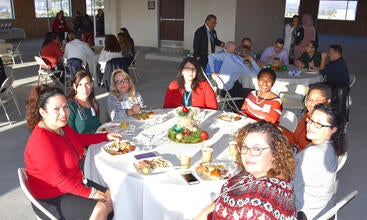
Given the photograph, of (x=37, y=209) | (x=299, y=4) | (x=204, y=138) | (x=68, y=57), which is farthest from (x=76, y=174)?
(x=299, y=4)

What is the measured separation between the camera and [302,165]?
2006 millimetres

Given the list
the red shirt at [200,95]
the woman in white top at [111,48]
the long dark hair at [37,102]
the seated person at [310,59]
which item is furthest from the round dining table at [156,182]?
the woman in white top at [111,48]

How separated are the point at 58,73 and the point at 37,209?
5523mm

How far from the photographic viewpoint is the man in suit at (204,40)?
6438mm

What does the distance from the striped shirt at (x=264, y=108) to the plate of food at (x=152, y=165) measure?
1.51m

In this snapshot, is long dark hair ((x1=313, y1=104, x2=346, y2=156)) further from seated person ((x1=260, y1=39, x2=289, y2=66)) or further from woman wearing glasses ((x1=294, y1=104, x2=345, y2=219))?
seated person ((x1=260, y1=39, x2=289, y2=66))

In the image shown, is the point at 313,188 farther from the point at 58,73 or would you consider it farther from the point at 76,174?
the point at 58,73

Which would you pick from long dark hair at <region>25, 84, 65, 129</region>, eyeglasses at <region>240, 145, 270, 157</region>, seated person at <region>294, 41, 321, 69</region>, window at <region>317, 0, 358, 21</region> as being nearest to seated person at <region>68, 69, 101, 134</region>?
long dark hair at <region>25, 84, 65, 129</region>

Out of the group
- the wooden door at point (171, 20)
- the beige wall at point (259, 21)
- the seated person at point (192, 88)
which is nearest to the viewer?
the seated person at point (192, 88)

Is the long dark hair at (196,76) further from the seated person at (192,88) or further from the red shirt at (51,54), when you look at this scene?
the red shirt at (51,54)

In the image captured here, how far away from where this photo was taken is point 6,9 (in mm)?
15625

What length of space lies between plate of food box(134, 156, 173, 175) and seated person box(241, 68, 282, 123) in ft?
4.96

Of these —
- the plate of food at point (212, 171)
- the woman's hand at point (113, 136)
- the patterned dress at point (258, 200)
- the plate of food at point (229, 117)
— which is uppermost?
the patterned dress at point (258, 200)

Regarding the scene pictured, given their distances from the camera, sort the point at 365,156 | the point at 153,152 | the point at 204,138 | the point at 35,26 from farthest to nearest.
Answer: the point at 35,26 → the point at 365,156 → the point at 204,138 → the point at 153,152
